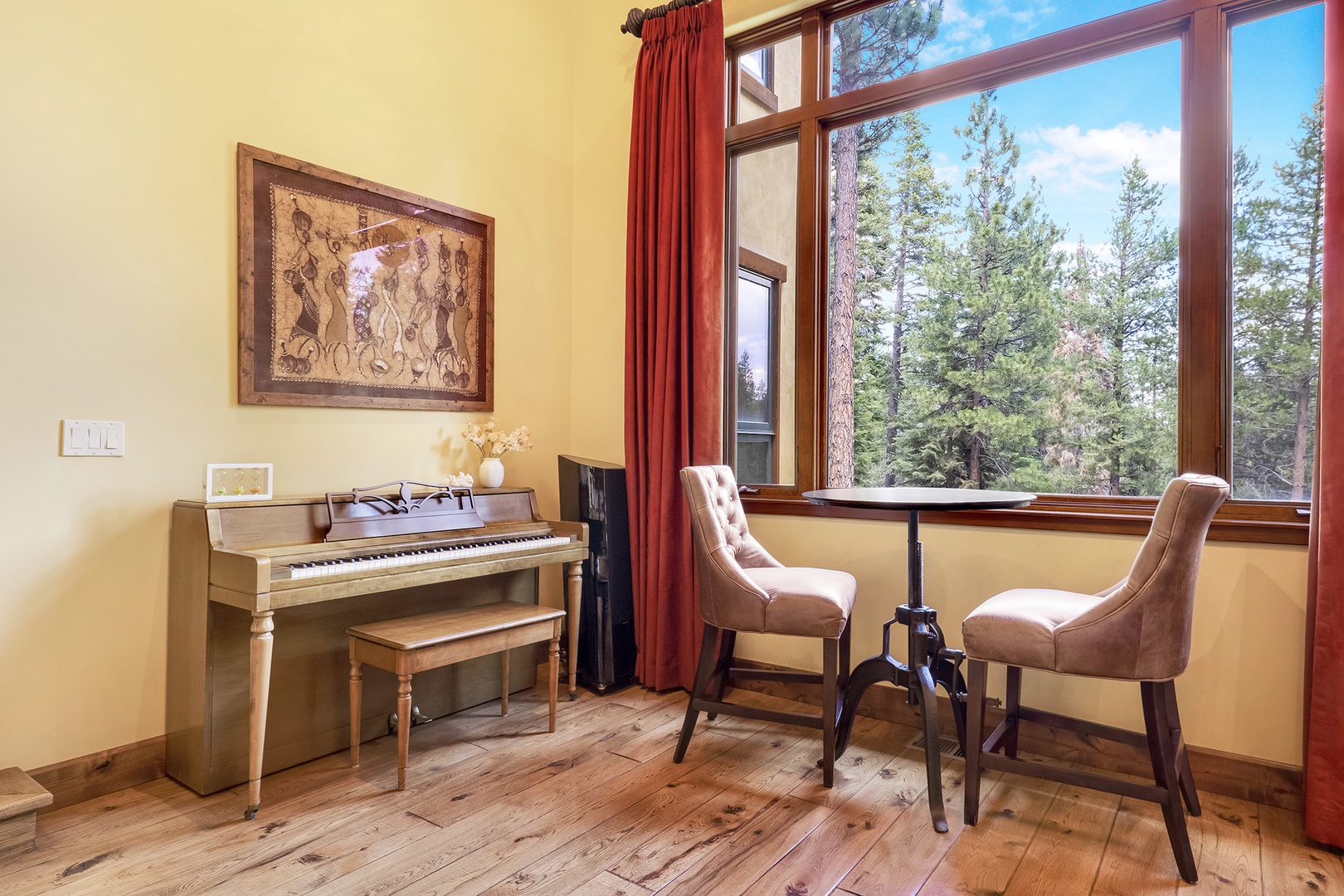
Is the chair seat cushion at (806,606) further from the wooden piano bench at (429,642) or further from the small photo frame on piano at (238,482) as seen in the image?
the small photo frame on piano at (238,482)

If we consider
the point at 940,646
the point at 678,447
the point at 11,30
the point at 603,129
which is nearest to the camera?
the point at 11,30

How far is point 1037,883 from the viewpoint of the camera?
180cm

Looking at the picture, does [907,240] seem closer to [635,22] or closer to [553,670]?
[635,22]

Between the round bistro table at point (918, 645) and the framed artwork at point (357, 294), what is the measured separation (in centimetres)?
162

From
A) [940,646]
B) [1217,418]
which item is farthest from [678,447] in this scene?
[1217,418]

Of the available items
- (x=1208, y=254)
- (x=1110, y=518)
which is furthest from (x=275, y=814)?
(x=1208, y=254)

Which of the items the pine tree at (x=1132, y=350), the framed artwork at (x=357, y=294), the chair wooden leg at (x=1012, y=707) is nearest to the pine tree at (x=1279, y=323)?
the pine tree at (x=1132, y=350)

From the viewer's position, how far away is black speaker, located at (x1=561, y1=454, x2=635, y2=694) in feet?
10.5

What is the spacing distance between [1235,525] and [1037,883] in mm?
1236

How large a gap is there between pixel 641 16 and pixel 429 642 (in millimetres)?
2836

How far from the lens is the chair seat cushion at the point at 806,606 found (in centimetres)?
230

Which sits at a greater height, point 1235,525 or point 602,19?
point 602,19

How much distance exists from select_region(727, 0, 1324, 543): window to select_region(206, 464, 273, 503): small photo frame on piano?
1861mm

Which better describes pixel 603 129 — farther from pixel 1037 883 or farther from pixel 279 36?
pixel 1037 883
